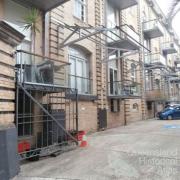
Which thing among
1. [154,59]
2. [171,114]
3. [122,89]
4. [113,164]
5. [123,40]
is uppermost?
[154,59]

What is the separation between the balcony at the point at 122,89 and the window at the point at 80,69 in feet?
7.40

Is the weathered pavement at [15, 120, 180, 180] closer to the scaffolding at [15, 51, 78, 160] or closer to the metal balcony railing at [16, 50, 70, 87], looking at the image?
the scaffolding at [15, 51, 78, 160]

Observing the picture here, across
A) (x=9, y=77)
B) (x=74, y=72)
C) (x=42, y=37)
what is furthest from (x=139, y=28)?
(x=9, y=77)

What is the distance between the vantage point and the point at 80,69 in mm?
13016

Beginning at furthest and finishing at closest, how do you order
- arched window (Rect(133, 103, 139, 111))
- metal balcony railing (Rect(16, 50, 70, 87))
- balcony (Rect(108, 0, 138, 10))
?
arched window (Rect(133, 103, 139, 111)) < balcony (Rect(108, 0, 138, 10)) < metal balcony railing (Rect(16, 50, 70, 87))

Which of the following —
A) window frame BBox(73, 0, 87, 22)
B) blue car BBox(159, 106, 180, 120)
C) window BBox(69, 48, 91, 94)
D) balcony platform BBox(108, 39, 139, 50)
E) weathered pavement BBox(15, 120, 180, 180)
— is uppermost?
window frame BBox(73, 0, 87, 22)

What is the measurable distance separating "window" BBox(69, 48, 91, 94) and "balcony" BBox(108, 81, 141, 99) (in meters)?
2.25

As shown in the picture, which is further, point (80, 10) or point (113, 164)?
point (80, 10)

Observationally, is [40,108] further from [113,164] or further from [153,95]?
[153,95]

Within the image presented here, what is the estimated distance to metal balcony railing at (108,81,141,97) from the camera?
15.3 meters

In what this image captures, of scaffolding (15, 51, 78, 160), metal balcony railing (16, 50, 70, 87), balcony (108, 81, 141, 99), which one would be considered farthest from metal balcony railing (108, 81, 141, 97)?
metal balcony railing (16, 50, 70, 87)

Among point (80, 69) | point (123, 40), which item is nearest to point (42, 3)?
point (80, 69)

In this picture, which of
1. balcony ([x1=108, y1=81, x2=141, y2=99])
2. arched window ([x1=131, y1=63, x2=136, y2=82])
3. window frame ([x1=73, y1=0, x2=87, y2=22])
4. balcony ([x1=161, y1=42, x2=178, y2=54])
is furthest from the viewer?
balcony ([x1=161, y1=42, x2=178, y2=54])

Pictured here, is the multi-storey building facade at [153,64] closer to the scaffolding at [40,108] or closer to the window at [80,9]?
the window at [80,9]
